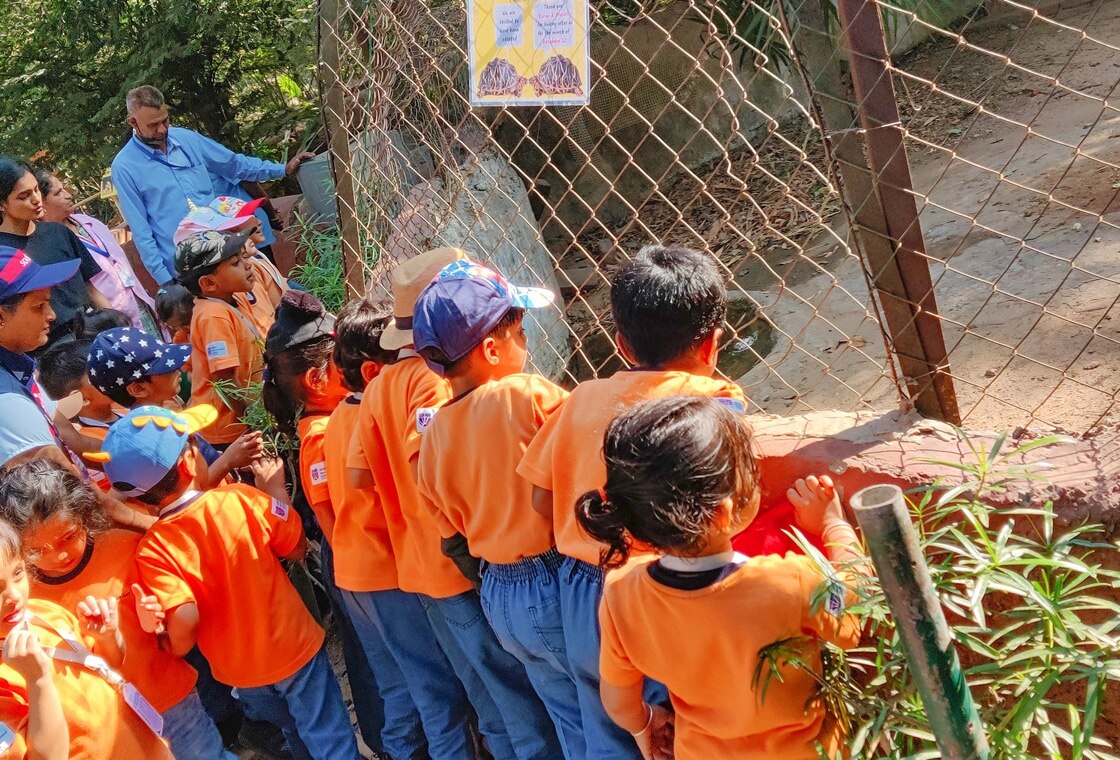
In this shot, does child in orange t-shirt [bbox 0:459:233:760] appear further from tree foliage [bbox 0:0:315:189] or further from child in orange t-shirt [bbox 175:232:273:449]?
tree foliage [bbox 0:0:315:189]

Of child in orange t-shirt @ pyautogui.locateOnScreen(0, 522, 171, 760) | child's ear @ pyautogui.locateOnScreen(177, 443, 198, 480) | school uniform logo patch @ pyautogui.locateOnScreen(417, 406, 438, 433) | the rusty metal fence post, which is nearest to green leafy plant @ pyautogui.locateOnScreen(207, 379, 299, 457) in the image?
child's ear @ pyautogui.locateOnScreen(177, 443, 198, 480)

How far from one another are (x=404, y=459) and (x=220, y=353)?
1.32 m

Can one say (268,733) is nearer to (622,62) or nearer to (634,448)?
(634,448)

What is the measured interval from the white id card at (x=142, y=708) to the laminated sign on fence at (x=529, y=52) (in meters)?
1.78

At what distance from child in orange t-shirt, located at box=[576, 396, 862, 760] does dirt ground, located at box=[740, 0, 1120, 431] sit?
691 millimetres

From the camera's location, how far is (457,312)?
80.3 inches

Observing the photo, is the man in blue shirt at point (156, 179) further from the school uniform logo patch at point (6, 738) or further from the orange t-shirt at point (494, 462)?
the school uniform logo patch at point (6, 738)

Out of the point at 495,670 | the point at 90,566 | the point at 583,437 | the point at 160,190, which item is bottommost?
the point at 495,670

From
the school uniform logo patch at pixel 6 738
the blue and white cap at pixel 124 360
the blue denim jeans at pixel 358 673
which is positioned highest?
the blue and white cap at pixel 124 360

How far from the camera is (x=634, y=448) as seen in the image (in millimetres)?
1475

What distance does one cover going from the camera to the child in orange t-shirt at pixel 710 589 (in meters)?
1.47

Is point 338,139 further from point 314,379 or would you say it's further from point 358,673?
point 358,673

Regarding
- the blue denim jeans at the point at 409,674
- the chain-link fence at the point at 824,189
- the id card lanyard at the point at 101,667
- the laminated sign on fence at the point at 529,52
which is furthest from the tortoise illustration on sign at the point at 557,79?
the id card lanyard at the point at 101,667

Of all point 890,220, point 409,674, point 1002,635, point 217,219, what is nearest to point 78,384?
point 217,219
